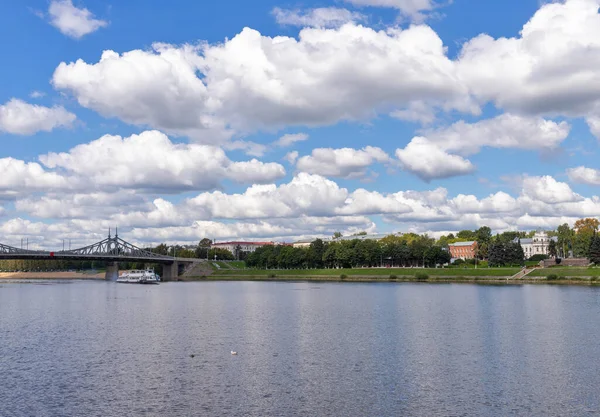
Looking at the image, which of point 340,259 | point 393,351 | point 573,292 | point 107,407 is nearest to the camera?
point 107,407

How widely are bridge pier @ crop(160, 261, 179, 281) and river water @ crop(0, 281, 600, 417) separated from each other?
114945 mm

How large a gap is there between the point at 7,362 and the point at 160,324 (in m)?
17.5

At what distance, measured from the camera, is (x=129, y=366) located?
31.5 meters

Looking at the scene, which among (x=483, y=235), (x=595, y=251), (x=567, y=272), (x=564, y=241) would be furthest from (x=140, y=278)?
(x=564, y=241)

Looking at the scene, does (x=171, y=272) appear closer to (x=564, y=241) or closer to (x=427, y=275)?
(x=427, y=275)

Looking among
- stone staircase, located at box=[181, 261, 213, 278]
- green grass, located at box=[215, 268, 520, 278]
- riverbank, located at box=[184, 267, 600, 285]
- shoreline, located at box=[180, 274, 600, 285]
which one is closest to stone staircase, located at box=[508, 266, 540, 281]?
riverbank, located at box=[184, 267, 600, 285]

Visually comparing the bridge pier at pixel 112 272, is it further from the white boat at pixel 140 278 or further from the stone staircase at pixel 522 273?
the stone staircase at pixel 522 273

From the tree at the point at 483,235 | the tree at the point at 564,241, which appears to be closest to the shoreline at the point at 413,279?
the tree at the point at 483,235

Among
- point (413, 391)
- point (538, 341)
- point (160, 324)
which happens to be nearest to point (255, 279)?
point (160, 324)

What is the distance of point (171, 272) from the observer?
172m

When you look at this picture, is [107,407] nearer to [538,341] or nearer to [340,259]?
[538,341]

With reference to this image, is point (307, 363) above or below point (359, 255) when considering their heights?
below

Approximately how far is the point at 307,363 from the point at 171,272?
145348 mm

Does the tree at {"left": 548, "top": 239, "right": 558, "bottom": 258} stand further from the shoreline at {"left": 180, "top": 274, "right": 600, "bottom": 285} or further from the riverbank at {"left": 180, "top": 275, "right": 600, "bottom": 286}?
the riverbank at {"left": 180, "top": 275, "right": 600, "bottom": 286}
